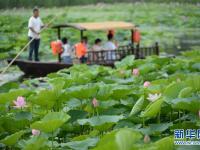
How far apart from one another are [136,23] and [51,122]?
18.9 m

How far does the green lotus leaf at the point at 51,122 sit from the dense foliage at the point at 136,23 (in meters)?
6.43

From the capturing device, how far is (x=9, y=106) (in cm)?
329

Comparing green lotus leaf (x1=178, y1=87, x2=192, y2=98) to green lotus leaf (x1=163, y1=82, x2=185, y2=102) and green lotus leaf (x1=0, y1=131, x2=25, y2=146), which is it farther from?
green lotus leaf (x1=0, y1=131, x2=25, y2=146)

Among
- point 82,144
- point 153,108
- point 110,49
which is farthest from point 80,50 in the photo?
point 82,144

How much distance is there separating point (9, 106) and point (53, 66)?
5359mm

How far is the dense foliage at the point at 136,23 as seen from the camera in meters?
12.4

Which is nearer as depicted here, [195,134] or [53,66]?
[195,134]

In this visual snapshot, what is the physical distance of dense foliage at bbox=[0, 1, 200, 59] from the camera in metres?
12.4

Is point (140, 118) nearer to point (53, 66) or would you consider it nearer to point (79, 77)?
point (79, 77)

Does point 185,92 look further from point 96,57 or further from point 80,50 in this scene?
point 96,57

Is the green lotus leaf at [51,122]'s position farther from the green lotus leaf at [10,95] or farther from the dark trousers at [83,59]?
the dark trousers at [83,59]

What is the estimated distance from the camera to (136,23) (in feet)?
68.7

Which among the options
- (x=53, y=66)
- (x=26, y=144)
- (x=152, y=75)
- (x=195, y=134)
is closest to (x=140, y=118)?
(x=195, y=134)

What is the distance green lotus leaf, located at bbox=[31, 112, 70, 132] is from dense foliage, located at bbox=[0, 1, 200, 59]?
21.1ft
